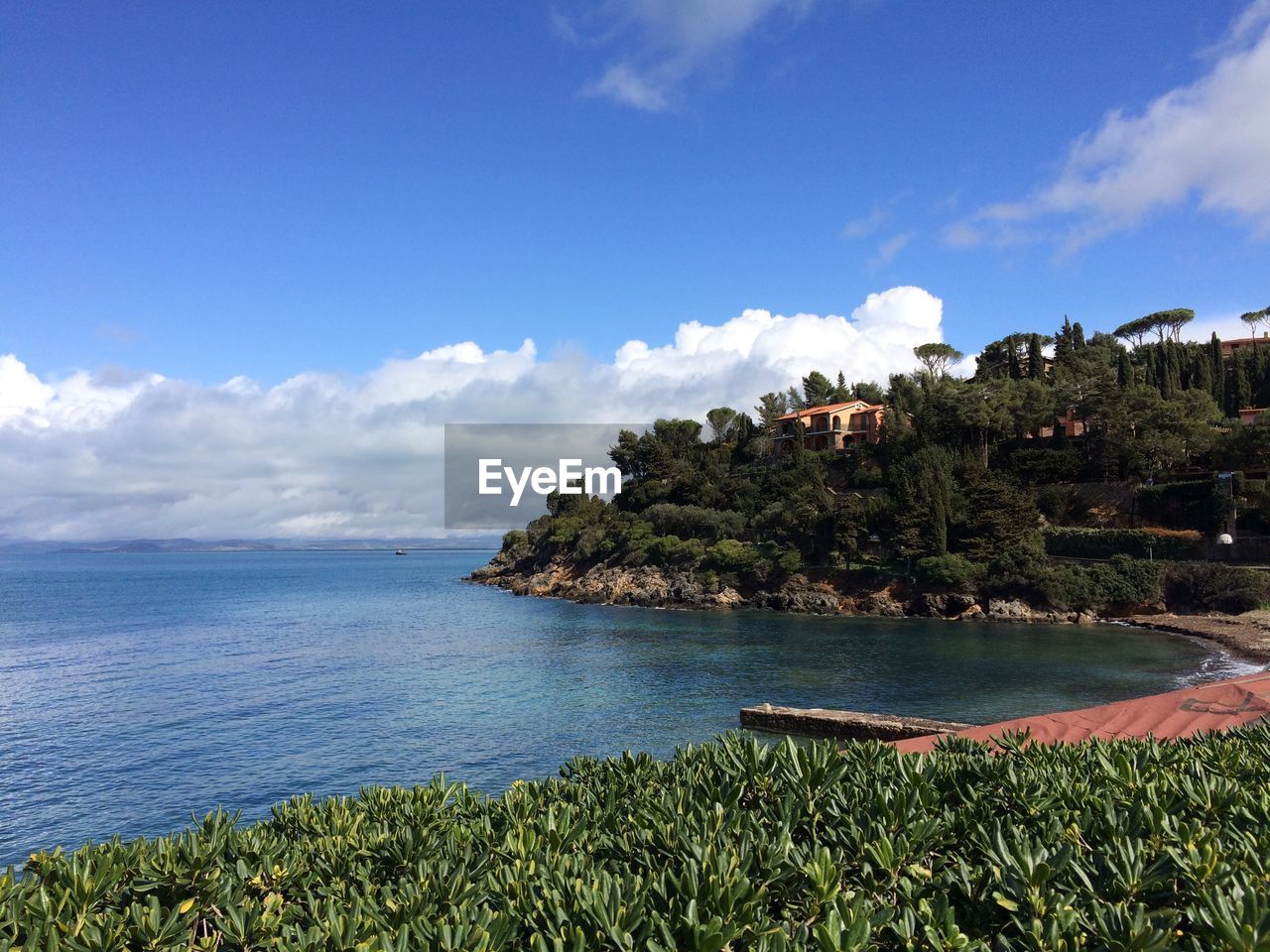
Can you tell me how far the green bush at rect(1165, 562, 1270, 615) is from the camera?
4212 cm

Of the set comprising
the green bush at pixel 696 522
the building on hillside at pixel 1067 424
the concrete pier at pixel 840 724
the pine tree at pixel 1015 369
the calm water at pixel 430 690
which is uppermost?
the pine tree at pixel 1015 369

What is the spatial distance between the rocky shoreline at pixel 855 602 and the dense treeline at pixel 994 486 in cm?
113

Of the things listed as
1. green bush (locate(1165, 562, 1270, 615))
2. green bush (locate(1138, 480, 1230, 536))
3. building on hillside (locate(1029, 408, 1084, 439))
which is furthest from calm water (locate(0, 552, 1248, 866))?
building on hillside (locate(1029, 408, 1084, 439))

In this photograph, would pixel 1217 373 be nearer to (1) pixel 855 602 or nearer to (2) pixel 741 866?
(1) pixel 855 602

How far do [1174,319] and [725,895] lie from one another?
106 meters

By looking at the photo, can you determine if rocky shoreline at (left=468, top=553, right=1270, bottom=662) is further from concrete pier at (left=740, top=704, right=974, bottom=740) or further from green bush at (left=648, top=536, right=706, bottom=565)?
concrete pier at (left=740, top=704, right=974, bottom=740)

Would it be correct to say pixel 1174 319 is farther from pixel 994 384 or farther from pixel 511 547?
pixel 511 547

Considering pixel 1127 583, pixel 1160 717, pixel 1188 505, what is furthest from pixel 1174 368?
pixel 1160 717

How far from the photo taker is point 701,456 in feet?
289

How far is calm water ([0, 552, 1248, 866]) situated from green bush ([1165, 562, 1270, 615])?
22.8 ft

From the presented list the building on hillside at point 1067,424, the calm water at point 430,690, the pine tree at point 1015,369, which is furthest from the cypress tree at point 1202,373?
the calm water at point 430,690

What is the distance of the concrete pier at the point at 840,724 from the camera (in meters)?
20.2

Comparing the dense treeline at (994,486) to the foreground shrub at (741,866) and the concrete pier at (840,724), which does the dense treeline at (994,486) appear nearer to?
the concrete pier at (840,724)

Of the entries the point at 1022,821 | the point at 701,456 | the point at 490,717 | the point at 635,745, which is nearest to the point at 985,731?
the point at 1022,821
